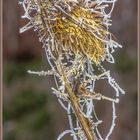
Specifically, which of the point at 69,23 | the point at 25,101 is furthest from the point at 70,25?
the point at 25,101

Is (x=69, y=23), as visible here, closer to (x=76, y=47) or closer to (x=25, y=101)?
(x=76, y=47)

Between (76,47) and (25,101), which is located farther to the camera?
(25,101)

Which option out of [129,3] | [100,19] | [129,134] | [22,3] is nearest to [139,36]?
[100,19]

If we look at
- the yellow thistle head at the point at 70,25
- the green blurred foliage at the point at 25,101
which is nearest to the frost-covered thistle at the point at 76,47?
the yellow thistle head at the point at 70,25

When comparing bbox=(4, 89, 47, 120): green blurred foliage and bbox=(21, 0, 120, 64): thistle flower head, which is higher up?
bbox=(4, 89, 47, 120): green blurred foliage

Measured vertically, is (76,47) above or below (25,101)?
below

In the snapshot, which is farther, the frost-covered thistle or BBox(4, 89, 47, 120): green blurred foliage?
BBox(4, 89, 47, 120): green blurred foliage

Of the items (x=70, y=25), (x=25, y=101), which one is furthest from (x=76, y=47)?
(x=25, y=101)

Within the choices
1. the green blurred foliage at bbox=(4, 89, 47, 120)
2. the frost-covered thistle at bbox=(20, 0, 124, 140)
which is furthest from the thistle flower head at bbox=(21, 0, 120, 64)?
the green blurred foliage at bbox=(4, 89, 47, 120)

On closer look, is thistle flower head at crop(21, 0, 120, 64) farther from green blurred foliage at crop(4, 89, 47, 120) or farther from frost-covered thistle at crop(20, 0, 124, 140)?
green blurred foliage at crop(4, 89, 47, 120)

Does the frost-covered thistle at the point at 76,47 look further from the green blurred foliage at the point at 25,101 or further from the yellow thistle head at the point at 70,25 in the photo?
the green blurred foliage at the point at 25,101
